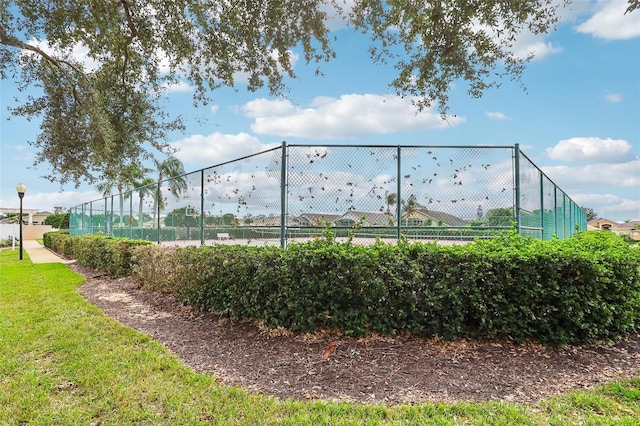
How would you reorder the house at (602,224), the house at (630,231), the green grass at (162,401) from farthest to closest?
the house at (602,224), the house at (630,231), the green grass at (162,401)

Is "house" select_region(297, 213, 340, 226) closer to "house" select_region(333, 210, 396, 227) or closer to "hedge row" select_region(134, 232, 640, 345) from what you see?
"house" select_region(333, 210, 396, 227)

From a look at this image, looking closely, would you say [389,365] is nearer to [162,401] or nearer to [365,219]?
[162,401]

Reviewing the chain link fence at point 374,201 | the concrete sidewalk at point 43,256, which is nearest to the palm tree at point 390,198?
the chain link fence at point 374,201

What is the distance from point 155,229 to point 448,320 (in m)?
8.68

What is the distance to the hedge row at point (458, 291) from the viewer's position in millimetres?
3666

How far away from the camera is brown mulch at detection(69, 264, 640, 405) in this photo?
2.82 m

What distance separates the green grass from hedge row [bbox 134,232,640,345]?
84 centimetres

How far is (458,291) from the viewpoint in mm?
3695

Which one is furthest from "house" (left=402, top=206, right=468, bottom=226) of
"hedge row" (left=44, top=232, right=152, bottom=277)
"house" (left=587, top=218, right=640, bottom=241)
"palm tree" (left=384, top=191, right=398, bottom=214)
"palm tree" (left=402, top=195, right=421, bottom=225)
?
"house" (left=587, top=218, right=640, bottom=241)

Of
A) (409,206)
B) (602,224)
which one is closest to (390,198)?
(409,206)

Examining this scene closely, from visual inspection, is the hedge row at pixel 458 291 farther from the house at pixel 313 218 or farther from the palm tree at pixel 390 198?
the palm tree at pixel 390 198

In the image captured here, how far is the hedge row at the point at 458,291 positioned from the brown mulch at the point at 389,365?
6.1 inches

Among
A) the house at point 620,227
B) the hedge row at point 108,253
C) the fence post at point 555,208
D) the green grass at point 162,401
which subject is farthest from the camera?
the house at point 620,227

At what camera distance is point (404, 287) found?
3746mm
